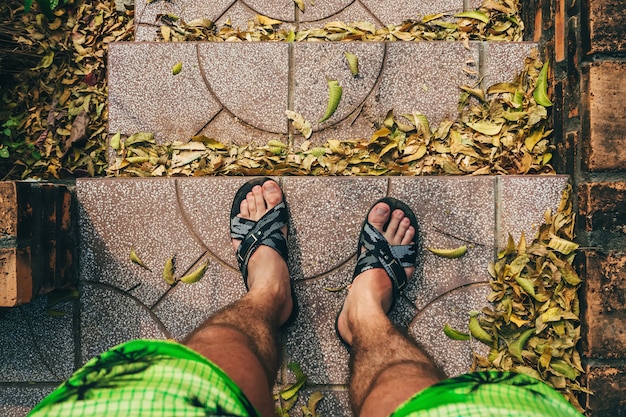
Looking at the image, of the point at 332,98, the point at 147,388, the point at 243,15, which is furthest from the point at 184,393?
the point at 243,15

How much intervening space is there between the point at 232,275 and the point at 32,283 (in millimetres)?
654

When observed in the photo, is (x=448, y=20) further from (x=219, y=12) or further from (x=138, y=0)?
(x=138, y=0)

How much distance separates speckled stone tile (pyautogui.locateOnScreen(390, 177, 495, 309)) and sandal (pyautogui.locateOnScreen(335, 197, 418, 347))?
3 cm

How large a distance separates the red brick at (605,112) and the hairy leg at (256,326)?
1.08m

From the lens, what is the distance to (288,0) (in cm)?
184

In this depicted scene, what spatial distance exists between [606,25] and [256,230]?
1338 millimetres

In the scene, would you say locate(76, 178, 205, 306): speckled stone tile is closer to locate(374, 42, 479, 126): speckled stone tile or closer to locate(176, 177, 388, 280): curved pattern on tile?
locate(176, 177, 388, 280): curved pattern on tile

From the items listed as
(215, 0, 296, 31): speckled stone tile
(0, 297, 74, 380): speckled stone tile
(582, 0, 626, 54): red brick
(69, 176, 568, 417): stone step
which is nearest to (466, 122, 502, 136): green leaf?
(69, 176, 568, 417): stone step

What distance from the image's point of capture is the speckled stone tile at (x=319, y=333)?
5.50 feet

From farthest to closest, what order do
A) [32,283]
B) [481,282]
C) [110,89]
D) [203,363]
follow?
[110,89] → [481,282] → [32,283] → [203,363]

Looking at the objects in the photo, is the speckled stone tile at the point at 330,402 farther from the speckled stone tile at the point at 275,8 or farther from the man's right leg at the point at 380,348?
the speckled stone tile at the point at 275,8

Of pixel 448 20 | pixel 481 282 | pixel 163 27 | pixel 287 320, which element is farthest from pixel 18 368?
pixel 448 20

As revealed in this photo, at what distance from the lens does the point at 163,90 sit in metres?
1.78

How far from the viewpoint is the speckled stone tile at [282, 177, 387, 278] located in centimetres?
168
